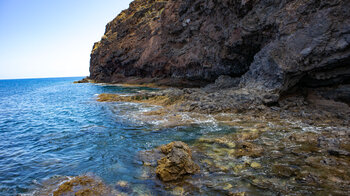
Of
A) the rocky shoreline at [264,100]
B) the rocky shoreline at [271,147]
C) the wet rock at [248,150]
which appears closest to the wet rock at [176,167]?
the rocky shoreline at [264,100]

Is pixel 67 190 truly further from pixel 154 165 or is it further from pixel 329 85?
pixel 329 85

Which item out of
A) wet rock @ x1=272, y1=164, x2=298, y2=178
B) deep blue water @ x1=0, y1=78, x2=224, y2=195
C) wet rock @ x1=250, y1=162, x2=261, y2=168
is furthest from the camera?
deep blue water @ x1=0, y1=78, x2=224, y2=195

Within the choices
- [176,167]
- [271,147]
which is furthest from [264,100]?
[176,167]

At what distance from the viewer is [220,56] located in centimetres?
2920

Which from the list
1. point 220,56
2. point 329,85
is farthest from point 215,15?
point 329,85

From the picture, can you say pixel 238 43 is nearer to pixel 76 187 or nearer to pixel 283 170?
pixel 283 170

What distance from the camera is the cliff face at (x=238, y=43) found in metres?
15.0

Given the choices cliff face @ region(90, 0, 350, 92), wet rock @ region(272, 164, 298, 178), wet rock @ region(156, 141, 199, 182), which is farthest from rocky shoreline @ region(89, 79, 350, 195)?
cliff face @ region(90, 0, 350, 92)

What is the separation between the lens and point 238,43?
81.1 ft

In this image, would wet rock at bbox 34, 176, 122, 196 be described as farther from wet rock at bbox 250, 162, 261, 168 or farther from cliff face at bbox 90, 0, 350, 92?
cliff face at bbox 90, 0, 350, 92

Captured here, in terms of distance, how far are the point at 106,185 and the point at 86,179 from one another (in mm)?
1006

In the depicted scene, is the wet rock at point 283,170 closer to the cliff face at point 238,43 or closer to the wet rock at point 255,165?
the wet rock at point 255,165

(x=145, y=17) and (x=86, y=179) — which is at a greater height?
→ (x=145, y=17)

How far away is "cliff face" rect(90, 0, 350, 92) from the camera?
49.2 feet
